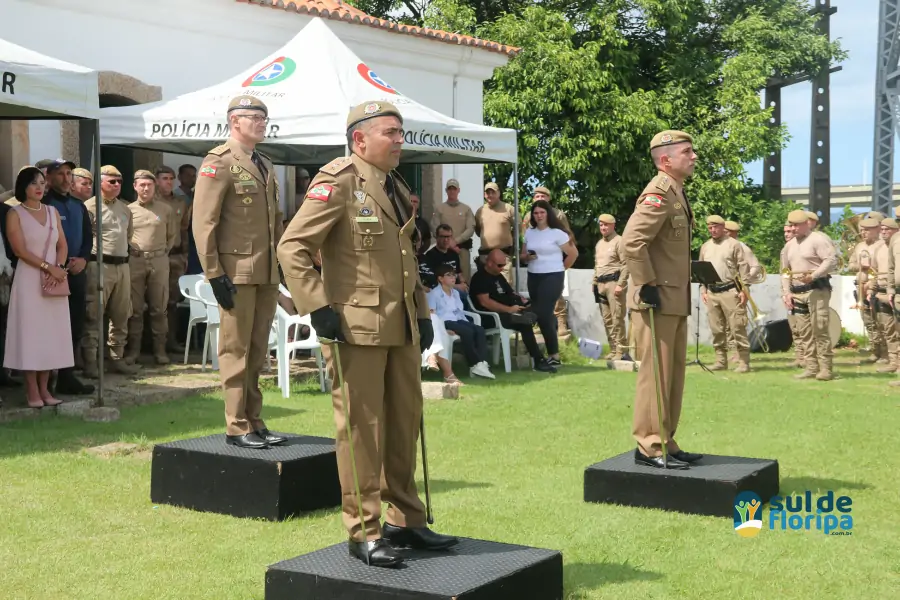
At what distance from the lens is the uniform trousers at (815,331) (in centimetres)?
1370

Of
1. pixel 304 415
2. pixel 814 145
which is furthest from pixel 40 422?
pixel 814 145

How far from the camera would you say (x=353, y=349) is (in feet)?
15.1

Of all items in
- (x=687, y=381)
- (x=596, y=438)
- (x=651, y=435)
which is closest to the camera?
(x=651, y=435)

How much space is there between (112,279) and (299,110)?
7.92ft

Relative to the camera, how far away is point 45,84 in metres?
8.43

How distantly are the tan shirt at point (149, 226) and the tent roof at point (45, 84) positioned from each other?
2911 mm

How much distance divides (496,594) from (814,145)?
107 ft

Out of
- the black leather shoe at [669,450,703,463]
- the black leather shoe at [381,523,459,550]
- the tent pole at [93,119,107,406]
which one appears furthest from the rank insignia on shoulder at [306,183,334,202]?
the tent pole at [93,119,107,406]

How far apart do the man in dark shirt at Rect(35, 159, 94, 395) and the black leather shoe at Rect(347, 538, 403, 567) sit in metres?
5.92

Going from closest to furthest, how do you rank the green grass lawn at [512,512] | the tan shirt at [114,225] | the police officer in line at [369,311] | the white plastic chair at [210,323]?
the police officer in line at [369,311] < the green grass lawn at [512,512] < the tan shirt at [114,225] < the white plastic chair at [210,323]

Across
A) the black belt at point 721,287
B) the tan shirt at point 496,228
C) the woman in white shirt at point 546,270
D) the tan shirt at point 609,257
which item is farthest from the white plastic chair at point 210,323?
the black belt at point 721,287

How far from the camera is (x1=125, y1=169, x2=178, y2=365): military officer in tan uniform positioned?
1187 centimetres

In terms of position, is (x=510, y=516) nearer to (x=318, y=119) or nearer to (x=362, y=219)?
(x=362, y=219)

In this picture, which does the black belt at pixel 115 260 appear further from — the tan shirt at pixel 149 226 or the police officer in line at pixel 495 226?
the police officer in line at pixel 495 226
